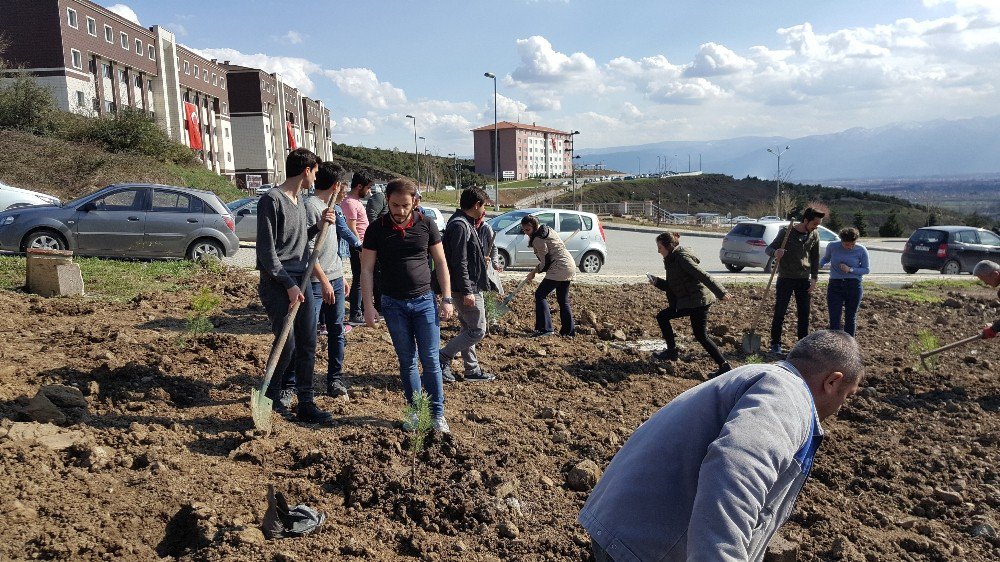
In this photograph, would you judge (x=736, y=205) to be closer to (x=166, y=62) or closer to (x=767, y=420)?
(x=166, y=62)

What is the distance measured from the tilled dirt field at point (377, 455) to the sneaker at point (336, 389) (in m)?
0.17

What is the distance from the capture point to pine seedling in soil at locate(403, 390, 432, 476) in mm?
4215

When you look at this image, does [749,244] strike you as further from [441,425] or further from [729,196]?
[729,196]

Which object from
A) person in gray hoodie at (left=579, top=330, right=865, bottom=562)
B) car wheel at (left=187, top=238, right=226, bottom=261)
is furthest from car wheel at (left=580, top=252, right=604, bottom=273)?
person in gray hoodie at (left=579, top=330, right=865, bottom=562)

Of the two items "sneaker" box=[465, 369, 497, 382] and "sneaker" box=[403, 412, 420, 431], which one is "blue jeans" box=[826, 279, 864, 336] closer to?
"sneaker" box=[465, 369, 497, 382]

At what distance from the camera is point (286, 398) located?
5020mm

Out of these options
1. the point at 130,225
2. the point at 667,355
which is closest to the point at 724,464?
the point at 667,355

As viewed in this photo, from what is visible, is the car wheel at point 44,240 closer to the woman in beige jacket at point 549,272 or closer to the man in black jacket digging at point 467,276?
the woman in beige jacket at point 549,272

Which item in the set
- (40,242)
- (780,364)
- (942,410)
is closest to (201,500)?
(780,364)

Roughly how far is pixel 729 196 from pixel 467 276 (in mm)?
115317

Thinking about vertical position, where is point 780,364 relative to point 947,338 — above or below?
above

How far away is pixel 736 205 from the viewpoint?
362 ft

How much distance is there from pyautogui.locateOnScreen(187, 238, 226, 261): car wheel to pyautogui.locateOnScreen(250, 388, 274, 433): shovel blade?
889cm

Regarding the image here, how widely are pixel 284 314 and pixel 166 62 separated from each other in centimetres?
5522
